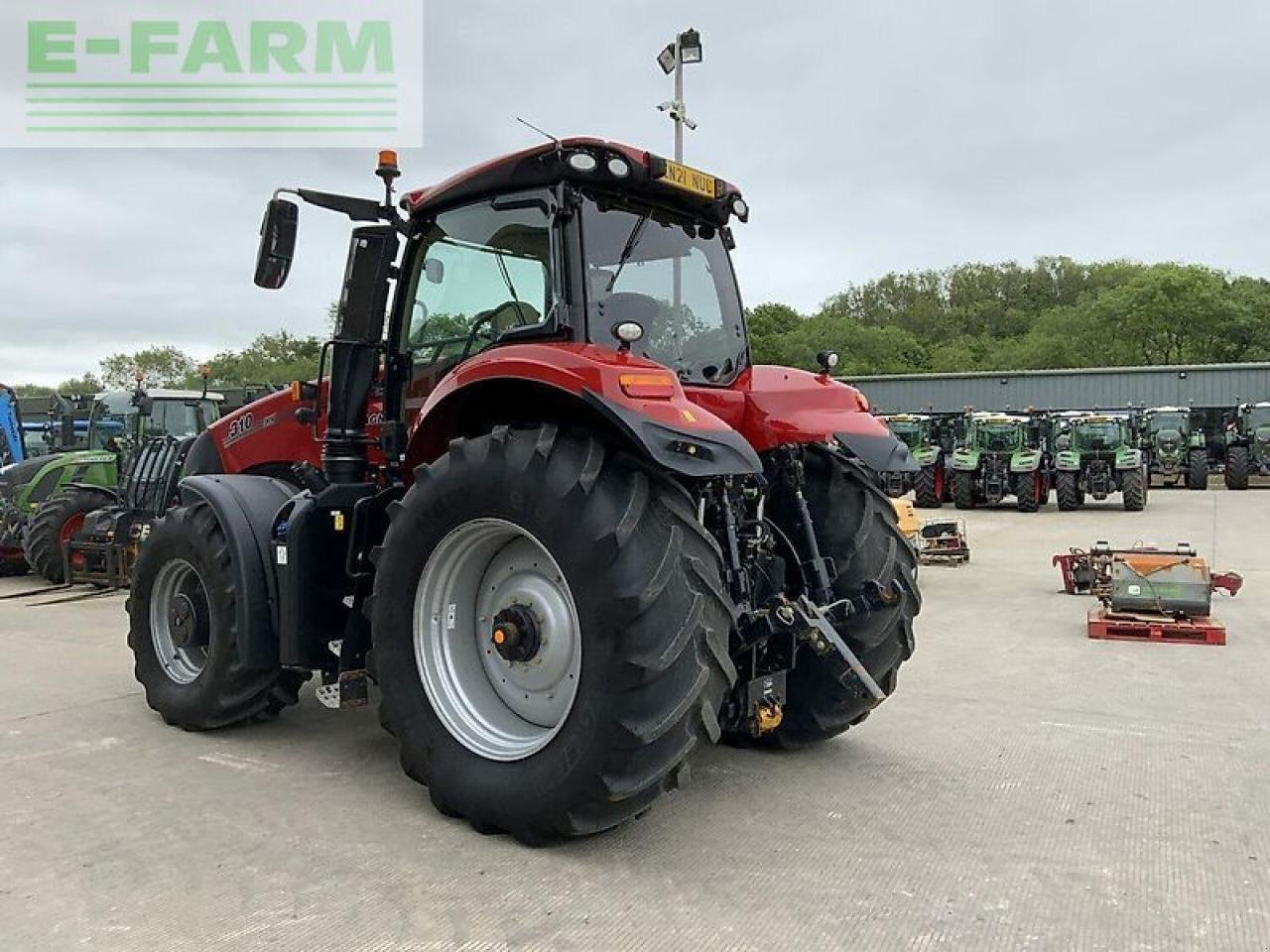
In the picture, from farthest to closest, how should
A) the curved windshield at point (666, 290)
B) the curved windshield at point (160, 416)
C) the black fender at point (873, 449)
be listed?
the curved windshield at point (160, 416) → the black fender at point (873, 449) → the curved windshield at point (666, 290)

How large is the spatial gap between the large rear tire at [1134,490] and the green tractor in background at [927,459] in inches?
140

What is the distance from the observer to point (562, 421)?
377 centimetres

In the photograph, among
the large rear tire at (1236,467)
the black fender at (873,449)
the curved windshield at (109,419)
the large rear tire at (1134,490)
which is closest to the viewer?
the black fender at (873,449)

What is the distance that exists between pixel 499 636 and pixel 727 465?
104 centimetres

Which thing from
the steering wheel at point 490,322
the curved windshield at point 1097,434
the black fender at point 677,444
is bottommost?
the curved windshield at point 1097,434

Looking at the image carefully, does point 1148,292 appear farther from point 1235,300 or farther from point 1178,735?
point 1178,735

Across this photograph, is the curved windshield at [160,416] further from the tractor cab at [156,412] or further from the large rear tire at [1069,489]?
the large rear tire at [1069,489]

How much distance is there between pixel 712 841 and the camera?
3.59 meters

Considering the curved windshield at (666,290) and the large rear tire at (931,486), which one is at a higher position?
the curved windshield at (666,290)

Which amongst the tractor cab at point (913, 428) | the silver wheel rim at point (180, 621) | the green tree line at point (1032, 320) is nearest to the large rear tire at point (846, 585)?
the silver wheel rim at point (180, 621)

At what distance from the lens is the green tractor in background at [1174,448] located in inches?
1035

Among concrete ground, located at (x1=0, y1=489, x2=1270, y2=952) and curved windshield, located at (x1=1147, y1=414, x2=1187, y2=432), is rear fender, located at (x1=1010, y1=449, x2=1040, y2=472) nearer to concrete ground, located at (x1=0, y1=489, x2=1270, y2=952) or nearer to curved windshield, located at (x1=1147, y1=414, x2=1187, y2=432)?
curved windshield, located at (x1=1147, y1=414, x2=1187, y2=432)

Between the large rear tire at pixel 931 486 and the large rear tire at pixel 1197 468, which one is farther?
the large rear tire at pixel 1197 468

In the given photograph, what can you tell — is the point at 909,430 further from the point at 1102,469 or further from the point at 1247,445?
the point at 1247,445
